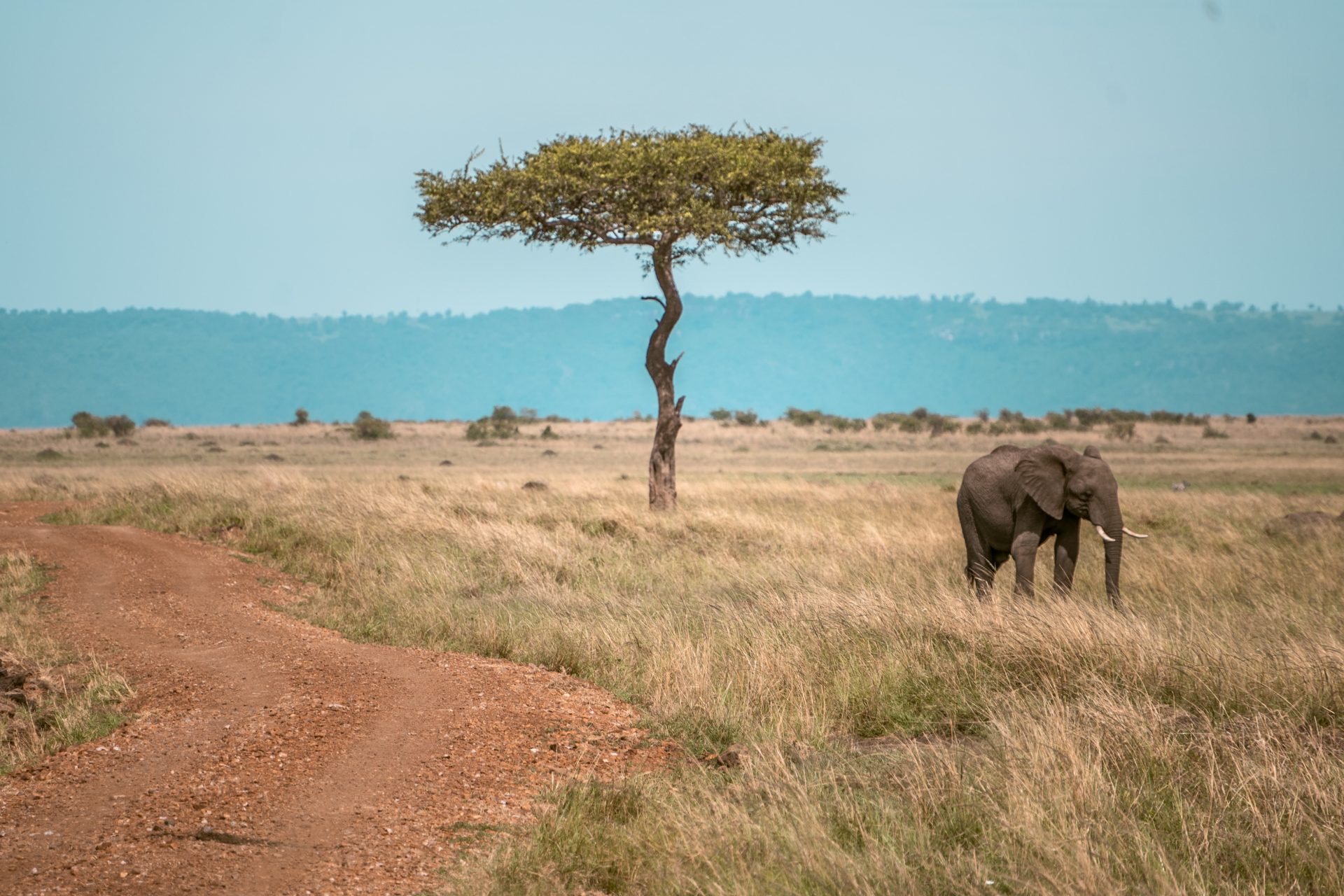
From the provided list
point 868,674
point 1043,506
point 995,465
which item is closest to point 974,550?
point 995,465

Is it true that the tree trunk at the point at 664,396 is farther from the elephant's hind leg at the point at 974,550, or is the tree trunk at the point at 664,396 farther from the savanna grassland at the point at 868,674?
the elephant's hind leg at the point at 974,550

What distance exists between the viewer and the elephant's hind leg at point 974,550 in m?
13.3

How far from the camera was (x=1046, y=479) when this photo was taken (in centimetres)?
1222

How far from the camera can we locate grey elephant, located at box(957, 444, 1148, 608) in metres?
12.1

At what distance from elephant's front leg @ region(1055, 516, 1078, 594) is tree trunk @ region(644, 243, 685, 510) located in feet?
33.4

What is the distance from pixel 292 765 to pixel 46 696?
2.92 meters

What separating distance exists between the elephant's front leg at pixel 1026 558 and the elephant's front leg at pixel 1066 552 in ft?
0.82

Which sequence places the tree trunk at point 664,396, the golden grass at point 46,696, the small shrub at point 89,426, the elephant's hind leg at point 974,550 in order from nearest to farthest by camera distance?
the golden grass at point 46,696 < the elephant's hind leg at point 974,550 < the tree trunk at point 664,396 < the small shrub at point 89,426

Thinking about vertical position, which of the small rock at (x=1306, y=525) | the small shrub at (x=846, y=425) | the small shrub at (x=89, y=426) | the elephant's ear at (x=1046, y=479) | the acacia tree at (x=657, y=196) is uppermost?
the acacia tree at (x=657, y=196)

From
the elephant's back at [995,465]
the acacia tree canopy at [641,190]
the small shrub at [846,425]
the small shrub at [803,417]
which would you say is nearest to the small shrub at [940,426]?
the small shrub at [846,425]

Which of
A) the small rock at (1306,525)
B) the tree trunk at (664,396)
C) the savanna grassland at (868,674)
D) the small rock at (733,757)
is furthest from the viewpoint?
the tree trunk at (664,396)

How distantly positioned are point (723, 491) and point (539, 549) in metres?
11.2

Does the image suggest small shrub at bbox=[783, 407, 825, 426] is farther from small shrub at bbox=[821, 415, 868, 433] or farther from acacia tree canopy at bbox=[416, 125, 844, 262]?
A: acacia tree canopy at bbox=[416, 125, 844, 262]

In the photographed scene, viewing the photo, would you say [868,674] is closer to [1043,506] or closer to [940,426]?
[1043,506]
